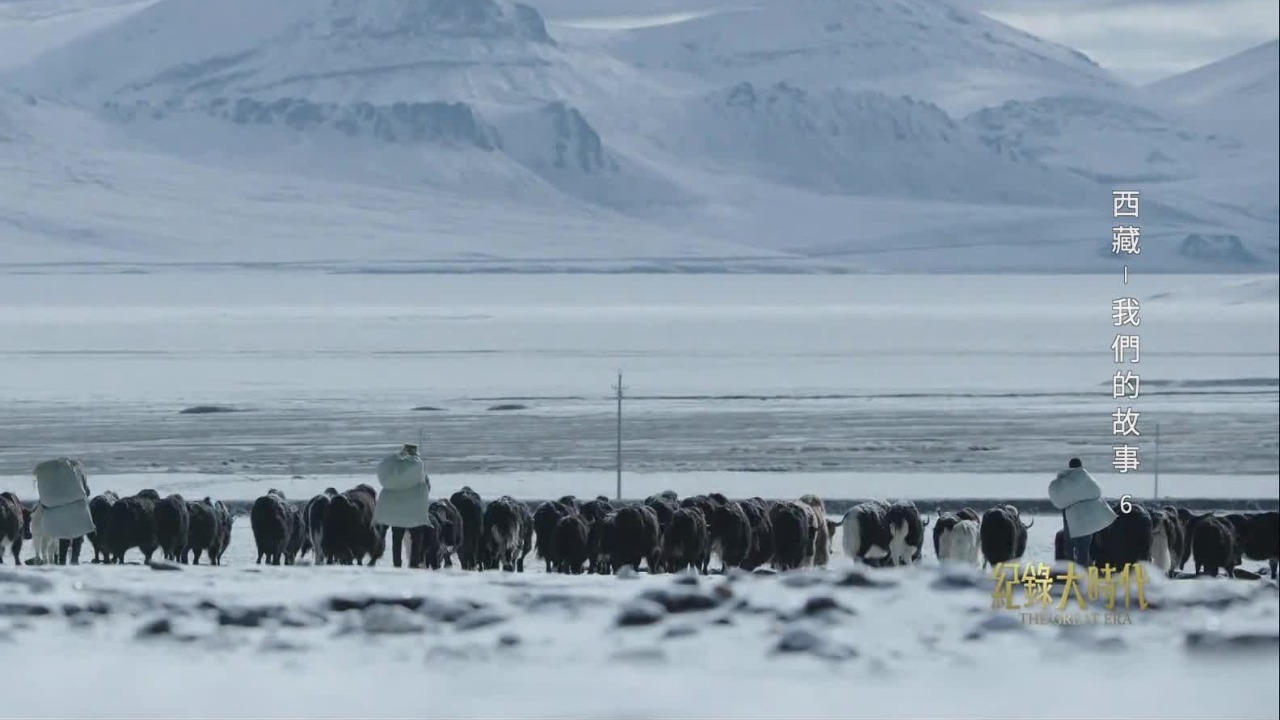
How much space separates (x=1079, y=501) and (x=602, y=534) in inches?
131

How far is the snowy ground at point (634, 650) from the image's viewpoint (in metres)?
7.41

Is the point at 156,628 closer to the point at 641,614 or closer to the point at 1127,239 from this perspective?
the point at 641,614

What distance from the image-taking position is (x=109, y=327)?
5444 centimetres

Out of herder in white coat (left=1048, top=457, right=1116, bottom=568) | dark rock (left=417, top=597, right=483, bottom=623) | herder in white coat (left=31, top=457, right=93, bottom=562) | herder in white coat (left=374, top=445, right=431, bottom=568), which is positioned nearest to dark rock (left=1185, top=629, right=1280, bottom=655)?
herder in white coat (left=1048, top=457, right=1116, bottom=568)

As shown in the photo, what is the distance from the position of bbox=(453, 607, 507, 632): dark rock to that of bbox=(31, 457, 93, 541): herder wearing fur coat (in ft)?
13.5

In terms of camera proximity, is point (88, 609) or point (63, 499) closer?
point (88, 609)

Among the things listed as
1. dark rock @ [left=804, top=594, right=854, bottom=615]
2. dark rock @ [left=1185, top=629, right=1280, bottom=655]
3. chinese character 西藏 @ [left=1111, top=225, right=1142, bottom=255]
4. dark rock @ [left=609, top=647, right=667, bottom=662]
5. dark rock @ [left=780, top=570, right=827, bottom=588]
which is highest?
chinese character 西藏 @ [left=1111, top=225, right=1142, bottom=255]

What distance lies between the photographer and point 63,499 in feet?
39.5

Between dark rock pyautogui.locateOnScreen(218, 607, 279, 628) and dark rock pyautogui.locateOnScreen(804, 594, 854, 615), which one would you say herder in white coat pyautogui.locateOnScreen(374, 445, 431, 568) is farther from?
dark rock pyautogui.locateOnScreen(804, 594, 854, 615)

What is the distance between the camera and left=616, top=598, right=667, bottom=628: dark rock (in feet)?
28.0

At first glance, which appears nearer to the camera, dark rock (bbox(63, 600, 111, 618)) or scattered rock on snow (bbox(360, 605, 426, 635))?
scattered rock on snow (bbox(360, 605, 426, 635))

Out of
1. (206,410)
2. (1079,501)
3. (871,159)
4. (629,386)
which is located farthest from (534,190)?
(1079,501)

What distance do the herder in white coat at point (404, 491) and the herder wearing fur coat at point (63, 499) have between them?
1695 millimetres

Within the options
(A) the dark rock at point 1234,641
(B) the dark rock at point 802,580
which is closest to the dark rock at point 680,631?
(B) the dark rock at point 802,580
